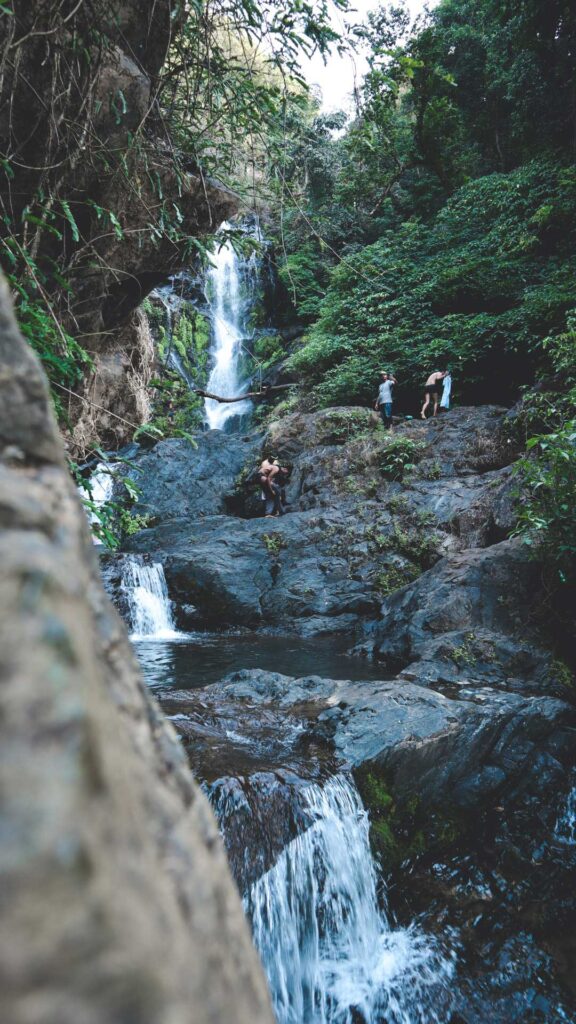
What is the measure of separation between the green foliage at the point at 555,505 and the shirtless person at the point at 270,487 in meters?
6.70

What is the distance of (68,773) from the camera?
0.41 metres

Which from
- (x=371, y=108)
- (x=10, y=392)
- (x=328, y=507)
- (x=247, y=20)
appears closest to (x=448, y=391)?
(x=328, y=507)

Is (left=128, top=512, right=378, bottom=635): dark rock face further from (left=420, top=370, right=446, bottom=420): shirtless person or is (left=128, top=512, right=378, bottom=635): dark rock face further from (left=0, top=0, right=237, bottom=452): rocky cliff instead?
(left=0, top=0, right=237, bottom=452): rocky cliff

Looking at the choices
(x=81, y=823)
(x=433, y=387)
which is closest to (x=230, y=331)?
(x=433, y=387)

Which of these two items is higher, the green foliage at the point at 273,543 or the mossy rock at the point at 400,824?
the green foliage at the point at 273,543

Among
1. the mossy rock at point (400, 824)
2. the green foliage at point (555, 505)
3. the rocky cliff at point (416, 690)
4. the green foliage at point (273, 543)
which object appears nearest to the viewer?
the rocky cliff at point (416, 690)

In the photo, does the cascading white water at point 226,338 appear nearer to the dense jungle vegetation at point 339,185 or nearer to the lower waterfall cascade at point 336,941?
the dense jungle vegetation at point 339,185

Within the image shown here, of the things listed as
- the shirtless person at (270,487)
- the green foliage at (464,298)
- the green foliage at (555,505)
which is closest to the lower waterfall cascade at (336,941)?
the green foliage at (555,505)

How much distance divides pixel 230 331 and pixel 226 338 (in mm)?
1341

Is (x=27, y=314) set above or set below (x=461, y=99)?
below

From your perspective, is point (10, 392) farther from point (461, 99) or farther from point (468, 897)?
point (461, 99)

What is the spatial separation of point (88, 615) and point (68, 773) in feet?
0.65

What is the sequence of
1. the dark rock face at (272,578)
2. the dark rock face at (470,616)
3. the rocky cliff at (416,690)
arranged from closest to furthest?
1. the rocky cliff at (416,690)
2. the dark rock face at (470,616)
3. the dark rock face at (272,578)

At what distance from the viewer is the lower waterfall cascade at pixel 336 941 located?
112 inches
